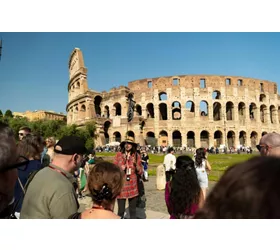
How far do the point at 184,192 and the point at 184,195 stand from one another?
0.10 feet

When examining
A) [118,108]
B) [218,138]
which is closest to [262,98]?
[218,138]

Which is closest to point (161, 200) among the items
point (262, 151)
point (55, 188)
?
point (262, 151)

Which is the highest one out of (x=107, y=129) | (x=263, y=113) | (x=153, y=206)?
(x=263, y=113)

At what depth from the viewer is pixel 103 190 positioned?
1989mm

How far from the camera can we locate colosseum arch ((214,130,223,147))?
3819 centimetres

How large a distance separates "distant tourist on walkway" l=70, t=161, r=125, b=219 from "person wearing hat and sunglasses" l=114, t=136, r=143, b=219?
230 cm

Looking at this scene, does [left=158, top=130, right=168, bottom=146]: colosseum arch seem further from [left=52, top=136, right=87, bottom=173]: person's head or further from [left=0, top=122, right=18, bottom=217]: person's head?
[left=0, top=122, right=18, bottom=217]: person's head

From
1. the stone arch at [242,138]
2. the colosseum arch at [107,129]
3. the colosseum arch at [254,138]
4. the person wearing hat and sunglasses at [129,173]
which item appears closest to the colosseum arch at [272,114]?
the colosseum arch at [254,138]

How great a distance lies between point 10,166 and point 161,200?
256 inches

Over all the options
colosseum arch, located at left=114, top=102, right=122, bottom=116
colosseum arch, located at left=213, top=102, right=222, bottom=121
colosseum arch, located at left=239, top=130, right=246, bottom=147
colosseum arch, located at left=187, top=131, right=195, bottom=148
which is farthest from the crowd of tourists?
colosseum arch, located at left=239, top=130, right=246, bottom=147

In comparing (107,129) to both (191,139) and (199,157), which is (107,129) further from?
(199,157)

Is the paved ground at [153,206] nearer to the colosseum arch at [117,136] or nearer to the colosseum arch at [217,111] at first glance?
the colosseum arch at [117,136]

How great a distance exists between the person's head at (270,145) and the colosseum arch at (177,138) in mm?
34839

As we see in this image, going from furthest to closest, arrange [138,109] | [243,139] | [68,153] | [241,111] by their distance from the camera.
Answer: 1. [241,111]
2. [138,109]
3. [243,139]
4. [68,153]
